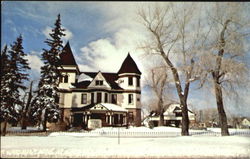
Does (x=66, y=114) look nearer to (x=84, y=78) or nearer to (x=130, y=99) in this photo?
(x=84, y=78)

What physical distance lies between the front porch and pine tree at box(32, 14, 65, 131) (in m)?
5.09

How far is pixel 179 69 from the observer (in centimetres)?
1130

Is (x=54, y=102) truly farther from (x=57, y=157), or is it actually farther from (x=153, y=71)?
(x=57, y=157)

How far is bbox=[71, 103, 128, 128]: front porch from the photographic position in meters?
18.6

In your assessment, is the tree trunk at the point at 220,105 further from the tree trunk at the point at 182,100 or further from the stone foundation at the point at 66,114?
the stone foundation at the point at 66,114

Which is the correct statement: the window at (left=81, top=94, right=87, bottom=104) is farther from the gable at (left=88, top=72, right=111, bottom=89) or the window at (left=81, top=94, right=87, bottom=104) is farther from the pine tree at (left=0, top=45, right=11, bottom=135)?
the pine tree at (left=0, top=45, right=11, bottom=135)

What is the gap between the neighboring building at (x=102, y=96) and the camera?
19094 millimetres

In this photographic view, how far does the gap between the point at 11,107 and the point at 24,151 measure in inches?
55.4

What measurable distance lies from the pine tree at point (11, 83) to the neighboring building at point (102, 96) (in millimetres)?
12088

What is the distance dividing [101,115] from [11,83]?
526 inches

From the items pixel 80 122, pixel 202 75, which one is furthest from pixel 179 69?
pixel 80 122

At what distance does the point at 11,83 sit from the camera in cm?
608

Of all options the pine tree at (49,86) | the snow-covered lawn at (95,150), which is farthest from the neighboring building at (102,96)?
the snow-covered lawn at (95,150)

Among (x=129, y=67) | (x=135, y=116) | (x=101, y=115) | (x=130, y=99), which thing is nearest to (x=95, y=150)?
(x=101, y=115)
